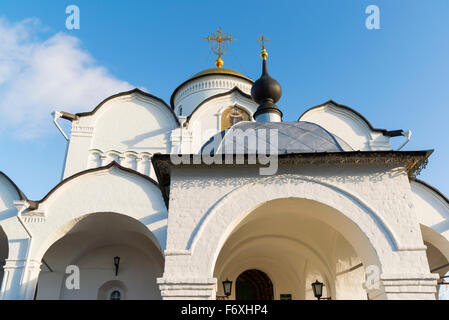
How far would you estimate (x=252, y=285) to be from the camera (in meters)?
9.91

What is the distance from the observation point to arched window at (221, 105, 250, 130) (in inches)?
448

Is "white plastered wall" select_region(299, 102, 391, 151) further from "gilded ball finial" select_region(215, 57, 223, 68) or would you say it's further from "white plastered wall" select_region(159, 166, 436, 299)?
"white plastered wall" select_region(159, 166, 436, 299)

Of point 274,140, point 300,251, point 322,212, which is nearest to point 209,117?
point 300,251

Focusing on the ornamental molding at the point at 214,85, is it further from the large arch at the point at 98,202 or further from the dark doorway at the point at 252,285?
the large arch at the point at 98,202

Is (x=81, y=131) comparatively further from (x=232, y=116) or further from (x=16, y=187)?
(x=232, y=116)

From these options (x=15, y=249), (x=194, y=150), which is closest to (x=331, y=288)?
(x=194, y=150)

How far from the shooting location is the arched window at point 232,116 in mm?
11367

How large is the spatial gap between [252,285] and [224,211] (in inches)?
249

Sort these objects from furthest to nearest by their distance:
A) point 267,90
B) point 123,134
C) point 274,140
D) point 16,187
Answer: point 123,134
point 16,187
point 267,90
point 274,140

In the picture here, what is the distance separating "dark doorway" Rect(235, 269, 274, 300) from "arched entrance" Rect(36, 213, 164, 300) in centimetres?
204

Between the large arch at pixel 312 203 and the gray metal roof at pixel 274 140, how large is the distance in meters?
0.55

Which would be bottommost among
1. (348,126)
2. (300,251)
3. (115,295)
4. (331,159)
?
(115,295)

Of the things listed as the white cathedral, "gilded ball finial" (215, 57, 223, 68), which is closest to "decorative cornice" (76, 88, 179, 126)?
the white cathedral

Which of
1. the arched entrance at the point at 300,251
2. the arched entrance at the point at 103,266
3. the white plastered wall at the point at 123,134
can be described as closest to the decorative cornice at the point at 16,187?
the arched entrance at the point at 103,266
